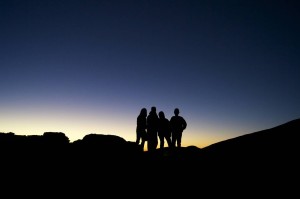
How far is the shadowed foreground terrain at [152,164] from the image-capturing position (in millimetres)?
6324

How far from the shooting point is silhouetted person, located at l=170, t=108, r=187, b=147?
591 inches

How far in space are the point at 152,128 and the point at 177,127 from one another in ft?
6.57

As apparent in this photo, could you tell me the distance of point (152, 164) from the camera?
11.7m

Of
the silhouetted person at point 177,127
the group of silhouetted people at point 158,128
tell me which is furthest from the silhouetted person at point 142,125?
the silhouetted person at point 177,127

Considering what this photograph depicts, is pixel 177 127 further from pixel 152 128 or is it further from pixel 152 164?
pixel 152 164

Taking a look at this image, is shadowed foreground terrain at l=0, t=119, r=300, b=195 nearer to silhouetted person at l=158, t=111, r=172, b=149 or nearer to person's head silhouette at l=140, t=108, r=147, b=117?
silhouetted person at l=158, t=111, r=172, b=149

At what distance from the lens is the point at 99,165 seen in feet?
39.4

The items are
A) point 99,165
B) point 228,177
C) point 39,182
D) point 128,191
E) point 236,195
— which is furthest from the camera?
point 99,165

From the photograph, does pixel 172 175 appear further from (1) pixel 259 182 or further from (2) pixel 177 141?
(2) pixel 177 141

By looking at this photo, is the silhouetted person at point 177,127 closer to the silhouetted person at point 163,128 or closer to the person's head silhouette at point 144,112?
the silhouetted person at point 163,128

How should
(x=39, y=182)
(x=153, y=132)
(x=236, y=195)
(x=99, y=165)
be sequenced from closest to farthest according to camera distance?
(x=236, y=195) → (x=39, y=182) → (x=99, y=165) → (x=153, y=132)

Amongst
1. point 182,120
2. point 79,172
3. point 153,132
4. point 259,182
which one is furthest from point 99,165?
point 259,182

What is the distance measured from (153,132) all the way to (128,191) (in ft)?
18.6

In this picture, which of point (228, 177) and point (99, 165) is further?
point (99, 165)
